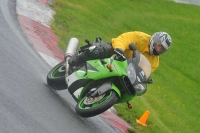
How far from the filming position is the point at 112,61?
755 cm

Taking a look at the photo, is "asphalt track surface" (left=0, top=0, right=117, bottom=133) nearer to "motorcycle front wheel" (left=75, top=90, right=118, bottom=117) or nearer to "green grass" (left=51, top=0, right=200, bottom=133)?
"motorcycle front wheel" (left=75, top=90, right=118, bottom=117)

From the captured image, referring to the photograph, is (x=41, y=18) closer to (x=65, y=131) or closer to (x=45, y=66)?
(x=45, y=66)

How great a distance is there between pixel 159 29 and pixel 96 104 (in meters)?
19.6

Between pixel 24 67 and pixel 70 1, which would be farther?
pixel 70 1

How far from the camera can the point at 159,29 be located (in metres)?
26.5

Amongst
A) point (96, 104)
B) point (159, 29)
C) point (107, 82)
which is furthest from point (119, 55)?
point (159, 29)

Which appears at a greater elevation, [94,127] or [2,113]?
[2,113]

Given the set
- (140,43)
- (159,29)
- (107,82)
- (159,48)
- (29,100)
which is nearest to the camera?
(29,100)

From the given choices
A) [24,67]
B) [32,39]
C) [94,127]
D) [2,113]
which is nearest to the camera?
[2,113]

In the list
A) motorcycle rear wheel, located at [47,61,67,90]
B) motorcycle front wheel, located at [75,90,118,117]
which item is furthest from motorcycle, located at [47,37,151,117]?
motorcycle rear wheel, located at [47,61,67,90]

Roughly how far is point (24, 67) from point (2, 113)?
2.57m

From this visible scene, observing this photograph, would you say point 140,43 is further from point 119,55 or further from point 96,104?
point 96,104

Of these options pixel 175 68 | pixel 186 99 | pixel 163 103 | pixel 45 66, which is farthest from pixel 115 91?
pixel 175 68

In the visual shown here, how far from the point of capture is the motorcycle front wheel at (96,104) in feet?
23.2
